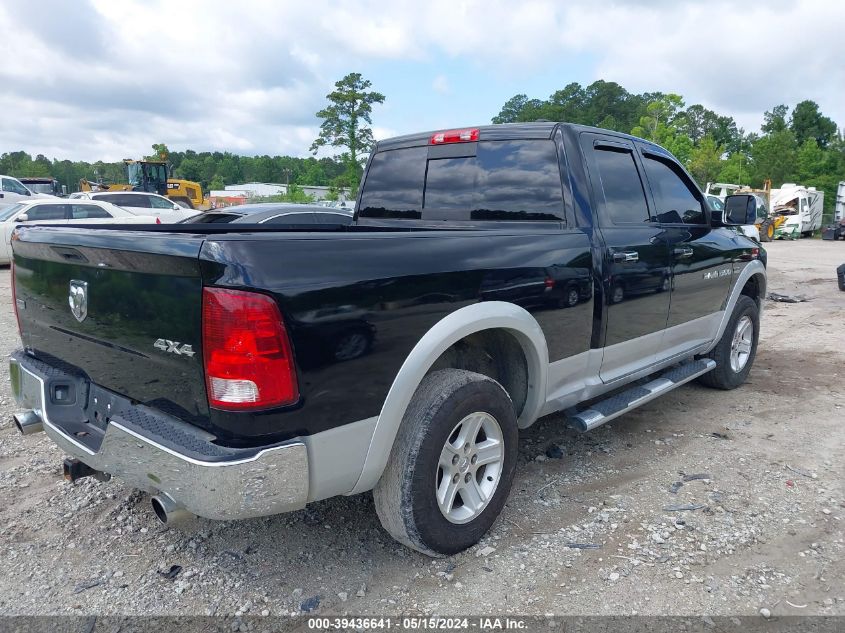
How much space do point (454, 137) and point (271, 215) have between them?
5800 millimetres

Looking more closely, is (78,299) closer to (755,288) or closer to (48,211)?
(755,288)

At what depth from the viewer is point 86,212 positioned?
14008 millimetres

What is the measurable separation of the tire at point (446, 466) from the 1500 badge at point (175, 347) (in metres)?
0.92

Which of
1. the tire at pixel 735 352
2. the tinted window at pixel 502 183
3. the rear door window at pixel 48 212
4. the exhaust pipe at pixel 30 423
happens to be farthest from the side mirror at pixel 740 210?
the rear door window at pixel 48 212

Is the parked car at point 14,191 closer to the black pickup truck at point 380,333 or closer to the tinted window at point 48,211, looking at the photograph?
the tinted window at point 48,211

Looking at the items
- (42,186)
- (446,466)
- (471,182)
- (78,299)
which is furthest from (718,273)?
(42,186)

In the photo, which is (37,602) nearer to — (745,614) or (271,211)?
(745,614)

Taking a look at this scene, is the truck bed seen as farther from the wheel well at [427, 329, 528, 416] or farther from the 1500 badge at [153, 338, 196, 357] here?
the wheel well at [427, 329, 528, 416]

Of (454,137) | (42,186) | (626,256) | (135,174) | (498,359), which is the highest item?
(135,174)

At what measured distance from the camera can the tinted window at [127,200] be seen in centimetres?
1791

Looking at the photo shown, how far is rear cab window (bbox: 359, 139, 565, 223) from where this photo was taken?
3602 millimetres

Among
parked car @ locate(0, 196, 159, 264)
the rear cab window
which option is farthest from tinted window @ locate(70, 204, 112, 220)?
the rear cab window

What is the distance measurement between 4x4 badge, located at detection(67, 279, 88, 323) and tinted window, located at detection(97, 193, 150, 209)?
665 inches

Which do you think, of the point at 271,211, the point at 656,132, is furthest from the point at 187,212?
the point at 656,132
